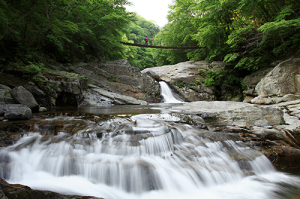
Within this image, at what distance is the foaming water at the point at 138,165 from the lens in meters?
2.59

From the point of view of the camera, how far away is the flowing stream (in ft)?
8.50

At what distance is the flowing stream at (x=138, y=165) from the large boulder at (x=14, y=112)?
101cm

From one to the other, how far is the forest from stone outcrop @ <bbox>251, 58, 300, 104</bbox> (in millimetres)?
2291

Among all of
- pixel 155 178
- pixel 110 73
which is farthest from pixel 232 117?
pixel 110 73

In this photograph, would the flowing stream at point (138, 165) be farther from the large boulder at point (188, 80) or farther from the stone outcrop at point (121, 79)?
the large boulder at point (188, 80)

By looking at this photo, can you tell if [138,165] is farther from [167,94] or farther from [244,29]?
[167,94]

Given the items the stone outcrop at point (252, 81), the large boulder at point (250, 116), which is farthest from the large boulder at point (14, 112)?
the stone outcrop at point (252, 81)

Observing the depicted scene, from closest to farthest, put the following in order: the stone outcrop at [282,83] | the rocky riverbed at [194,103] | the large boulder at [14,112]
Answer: the rocky riverbed at [194,103]
the large boulder at [14,112]
the stone outcrop at [282,83]

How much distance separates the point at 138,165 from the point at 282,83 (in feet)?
32.6

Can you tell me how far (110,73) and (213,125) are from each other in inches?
427

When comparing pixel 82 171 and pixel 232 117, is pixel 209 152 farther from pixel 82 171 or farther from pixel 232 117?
pixel 82 171

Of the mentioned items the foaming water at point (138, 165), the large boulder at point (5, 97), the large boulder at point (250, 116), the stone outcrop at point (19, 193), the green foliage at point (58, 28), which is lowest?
the foaming water at point (138, 165)

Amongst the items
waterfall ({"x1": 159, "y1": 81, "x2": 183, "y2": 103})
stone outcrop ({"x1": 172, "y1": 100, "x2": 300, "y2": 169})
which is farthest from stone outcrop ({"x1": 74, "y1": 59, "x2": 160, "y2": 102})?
stone outcrop ({"x1": 172, "y1": 100, "x2": 300, "y2": 169})

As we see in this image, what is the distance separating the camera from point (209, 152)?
3.53 meters
